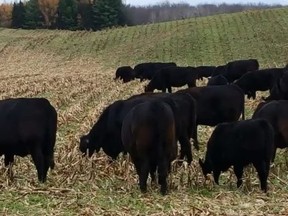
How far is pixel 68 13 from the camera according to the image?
8775 cm

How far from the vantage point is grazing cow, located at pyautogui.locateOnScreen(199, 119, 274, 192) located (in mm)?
9078

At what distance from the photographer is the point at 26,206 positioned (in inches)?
327

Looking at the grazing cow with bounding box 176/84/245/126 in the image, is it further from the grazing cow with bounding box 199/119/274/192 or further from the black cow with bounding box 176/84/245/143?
the grazing cow with bounding box 199/119/274/192

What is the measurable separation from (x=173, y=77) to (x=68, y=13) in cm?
6409

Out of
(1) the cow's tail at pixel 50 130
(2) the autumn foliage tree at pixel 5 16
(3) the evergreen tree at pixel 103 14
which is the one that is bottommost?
(1) the cow's tail at pixel 50 130

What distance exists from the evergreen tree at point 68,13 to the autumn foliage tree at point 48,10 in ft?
13.2

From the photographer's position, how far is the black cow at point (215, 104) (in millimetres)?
13680

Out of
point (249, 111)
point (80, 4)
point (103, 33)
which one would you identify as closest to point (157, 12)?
point (80, 4)

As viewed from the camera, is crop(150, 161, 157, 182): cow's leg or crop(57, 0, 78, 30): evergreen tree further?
crop(57, 0, 78, 30): evergreen tree

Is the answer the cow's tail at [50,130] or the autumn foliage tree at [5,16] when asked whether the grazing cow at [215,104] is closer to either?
the cow's tail at [50,130]

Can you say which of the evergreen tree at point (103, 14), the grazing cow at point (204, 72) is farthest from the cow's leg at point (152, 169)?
the evergreen tree at point (103, 14)

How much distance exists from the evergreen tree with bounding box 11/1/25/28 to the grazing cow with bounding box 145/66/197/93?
67925mm

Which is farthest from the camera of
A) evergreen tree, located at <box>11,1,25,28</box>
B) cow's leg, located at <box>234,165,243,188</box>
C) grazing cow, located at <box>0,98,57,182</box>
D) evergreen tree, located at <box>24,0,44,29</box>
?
evergreen tree, located at <box>11,1,25,28</box>

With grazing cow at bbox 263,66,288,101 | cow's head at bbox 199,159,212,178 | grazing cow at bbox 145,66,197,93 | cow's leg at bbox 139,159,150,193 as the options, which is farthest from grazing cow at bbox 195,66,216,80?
cow's leg at bbox 139,159,150,193
